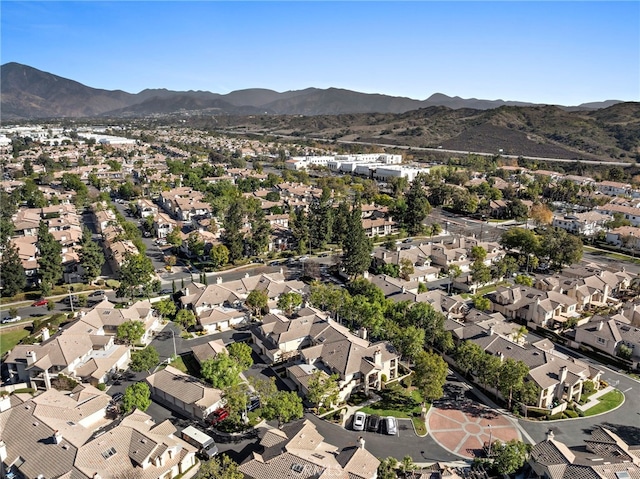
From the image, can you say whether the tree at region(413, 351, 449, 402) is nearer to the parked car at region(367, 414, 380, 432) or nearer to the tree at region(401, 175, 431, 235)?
the parked car at region(367, 414, 380, 432)

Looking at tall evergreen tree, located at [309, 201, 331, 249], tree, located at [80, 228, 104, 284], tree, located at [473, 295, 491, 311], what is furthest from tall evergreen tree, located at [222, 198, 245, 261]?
tree, located at [473, 295, 491, 311]

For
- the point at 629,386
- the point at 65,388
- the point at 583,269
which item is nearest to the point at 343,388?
the point at 65,388

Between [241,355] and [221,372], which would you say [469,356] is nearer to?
[241,355]

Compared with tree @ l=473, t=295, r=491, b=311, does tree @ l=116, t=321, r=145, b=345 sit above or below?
below

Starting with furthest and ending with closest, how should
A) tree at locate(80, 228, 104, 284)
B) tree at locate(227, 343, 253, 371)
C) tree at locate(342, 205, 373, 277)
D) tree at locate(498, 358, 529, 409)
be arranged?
tree at locate(342, 205, 373, 277), tree at locate(80, 228, 104, 284), tree at locate(227, 343, 253, 371), tree at locate(498, 358, 529, 409)

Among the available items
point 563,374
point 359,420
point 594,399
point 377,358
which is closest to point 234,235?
point 377,358
